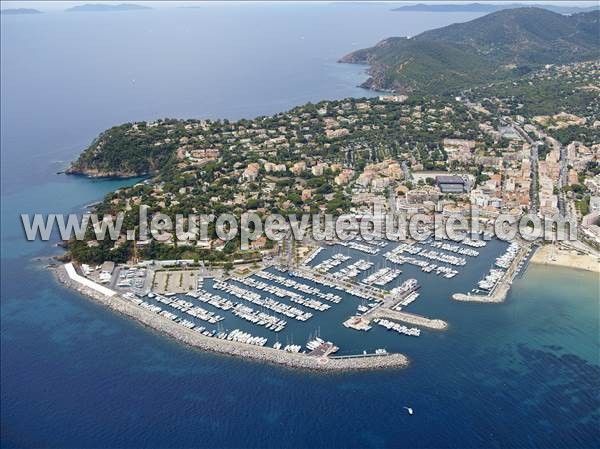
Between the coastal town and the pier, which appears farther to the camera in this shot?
the pier

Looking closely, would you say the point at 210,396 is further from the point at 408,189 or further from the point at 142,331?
the point at 408,189

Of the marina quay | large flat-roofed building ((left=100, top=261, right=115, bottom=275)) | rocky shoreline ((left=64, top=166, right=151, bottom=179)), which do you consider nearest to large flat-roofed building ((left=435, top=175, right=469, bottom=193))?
the marina quay

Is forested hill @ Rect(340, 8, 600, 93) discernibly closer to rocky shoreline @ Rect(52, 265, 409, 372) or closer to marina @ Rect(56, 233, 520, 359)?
marina @ Rect(56, 233, 520, 359)

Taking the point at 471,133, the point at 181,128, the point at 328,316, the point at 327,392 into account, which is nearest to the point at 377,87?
the point at 471,133

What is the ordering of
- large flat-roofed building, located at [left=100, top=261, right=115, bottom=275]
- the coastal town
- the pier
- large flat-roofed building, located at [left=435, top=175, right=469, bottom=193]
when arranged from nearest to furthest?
the coastal town
the pier
large flat-roofed building, located at [left=100, top=261, right=115, bottom=275]
large flat-roofed building, located at [left=435, top=175, right=469, bottom=193]

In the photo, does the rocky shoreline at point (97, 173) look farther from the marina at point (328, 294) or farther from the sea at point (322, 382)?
the marina at point (328, 294)

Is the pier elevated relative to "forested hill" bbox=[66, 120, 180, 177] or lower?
lower

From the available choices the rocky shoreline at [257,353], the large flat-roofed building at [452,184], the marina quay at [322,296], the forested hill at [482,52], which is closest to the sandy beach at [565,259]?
the marina quay at [322,296]

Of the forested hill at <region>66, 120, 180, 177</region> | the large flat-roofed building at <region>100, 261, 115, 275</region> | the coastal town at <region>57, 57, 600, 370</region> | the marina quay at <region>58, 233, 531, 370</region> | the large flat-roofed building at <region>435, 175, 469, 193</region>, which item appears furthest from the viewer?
the forested hill at <region>66, 120, 180, 177</region>
